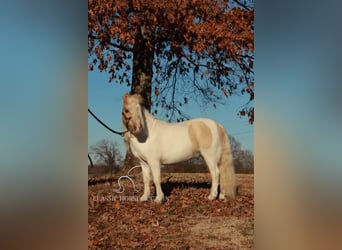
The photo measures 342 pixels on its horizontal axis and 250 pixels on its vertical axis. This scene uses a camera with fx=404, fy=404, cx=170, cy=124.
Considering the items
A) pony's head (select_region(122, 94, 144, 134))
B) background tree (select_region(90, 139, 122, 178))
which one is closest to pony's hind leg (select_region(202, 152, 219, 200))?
pony's head (select_region(122, 94, 144, 134))

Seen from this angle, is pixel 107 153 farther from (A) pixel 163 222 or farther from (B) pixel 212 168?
(B) pixel 212 168

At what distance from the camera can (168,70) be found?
4.13 meters

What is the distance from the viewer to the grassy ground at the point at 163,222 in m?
4.09

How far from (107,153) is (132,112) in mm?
486

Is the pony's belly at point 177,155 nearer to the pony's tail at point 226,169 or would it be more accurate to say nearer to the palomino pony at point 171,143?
the palomino pony at point 171,143

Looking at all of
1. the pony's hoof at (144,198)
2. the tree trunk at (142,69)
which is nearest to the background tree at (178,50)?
the tree trunk at (142,69)

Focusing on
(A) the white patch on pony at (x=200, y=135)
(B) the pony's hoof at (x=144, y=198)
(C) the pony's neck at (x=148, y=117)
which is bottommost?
(B) the pony's hoof at (x=144, y=198)

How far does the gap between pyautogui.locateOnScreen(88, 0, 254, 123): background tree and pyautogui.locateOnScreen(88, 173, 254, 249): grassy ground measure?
88 centimetres

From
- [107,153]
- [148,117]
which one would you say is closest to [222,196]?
[148,117]

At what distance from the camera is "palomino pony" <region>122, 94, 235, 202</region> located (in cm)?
411

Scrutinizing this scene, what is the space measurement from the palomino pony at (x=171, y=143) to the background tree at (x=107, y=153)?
6.0 inches
